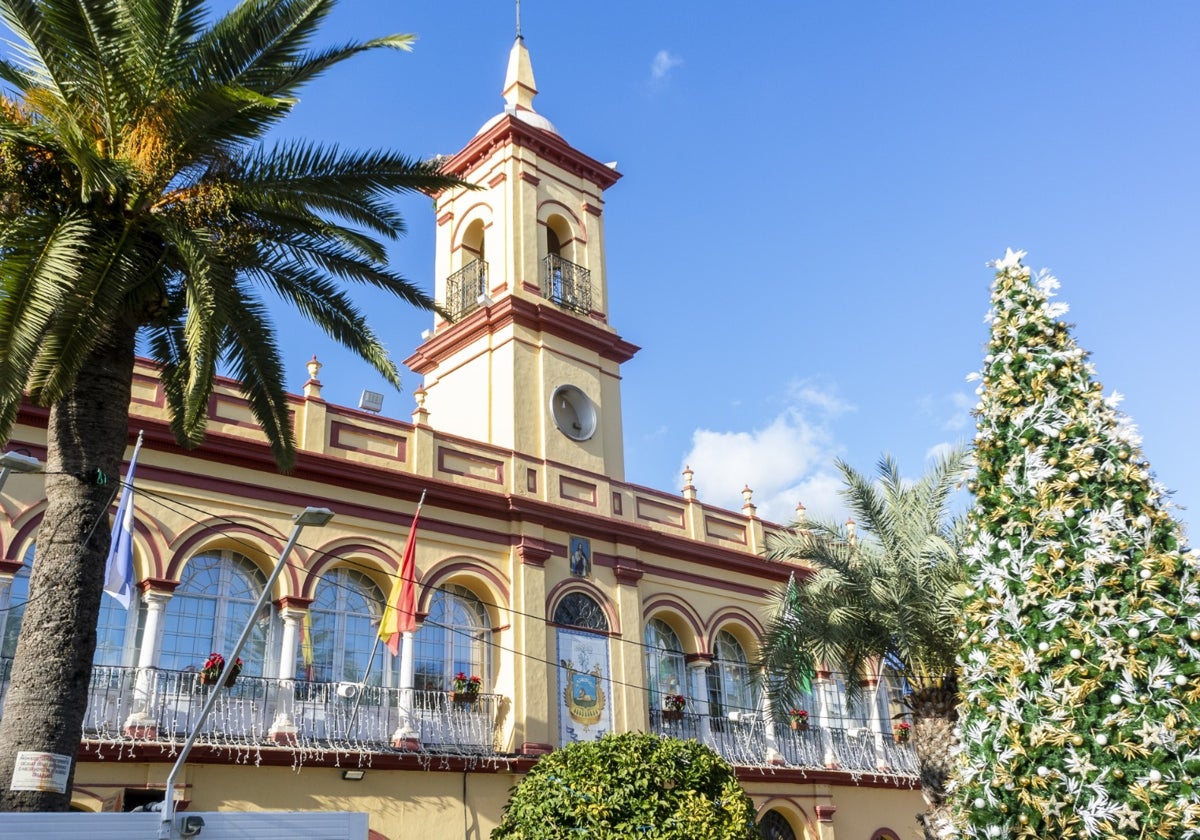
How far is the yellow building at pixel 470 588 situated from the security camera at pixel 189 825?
5.28m

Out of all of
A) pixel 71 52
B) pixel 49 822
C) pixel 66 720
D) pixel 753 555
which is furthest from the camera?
pixel 753 555

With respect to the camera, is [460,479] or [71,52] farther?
[460,479]

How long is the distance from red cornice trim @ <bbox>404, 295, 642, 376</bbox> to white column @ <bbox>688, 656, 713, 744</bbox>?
6660 mm

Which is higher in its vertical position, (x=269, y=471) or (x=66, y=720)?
(x=269, y=471)

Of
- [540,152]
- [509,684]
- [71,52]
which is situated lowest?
[509,684]

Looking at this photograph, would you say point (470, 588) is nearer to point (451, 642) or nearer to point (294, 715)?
point (451, 642)

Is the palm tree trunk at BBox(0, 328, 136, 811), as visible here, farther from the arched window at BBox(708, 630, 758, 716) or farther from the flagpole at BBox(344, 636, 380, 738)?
the arched window at BBox(708, 630, 758, 716)

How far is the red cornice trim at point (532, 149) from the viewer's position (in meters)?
24.5

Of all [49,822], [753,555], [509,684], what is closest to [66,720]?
[49,822]

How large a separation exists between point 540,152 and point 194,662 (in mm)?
13656

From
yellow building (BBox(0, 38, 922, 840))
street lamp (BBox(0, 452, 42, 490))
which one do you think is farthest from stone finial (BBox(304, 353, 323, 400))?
street lamp (BBox(0, 452, 42, 490))

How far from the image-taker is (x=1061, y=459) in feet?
32.3

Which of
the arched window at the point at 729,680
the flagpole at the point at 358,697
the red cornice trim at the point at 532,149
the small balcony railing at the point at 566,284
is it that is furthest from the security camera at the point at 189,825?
the red cornice trim at the point at 532,149

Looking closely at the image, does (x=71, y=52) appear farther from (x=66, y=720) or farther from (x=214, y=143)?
(x=66, y=720)
